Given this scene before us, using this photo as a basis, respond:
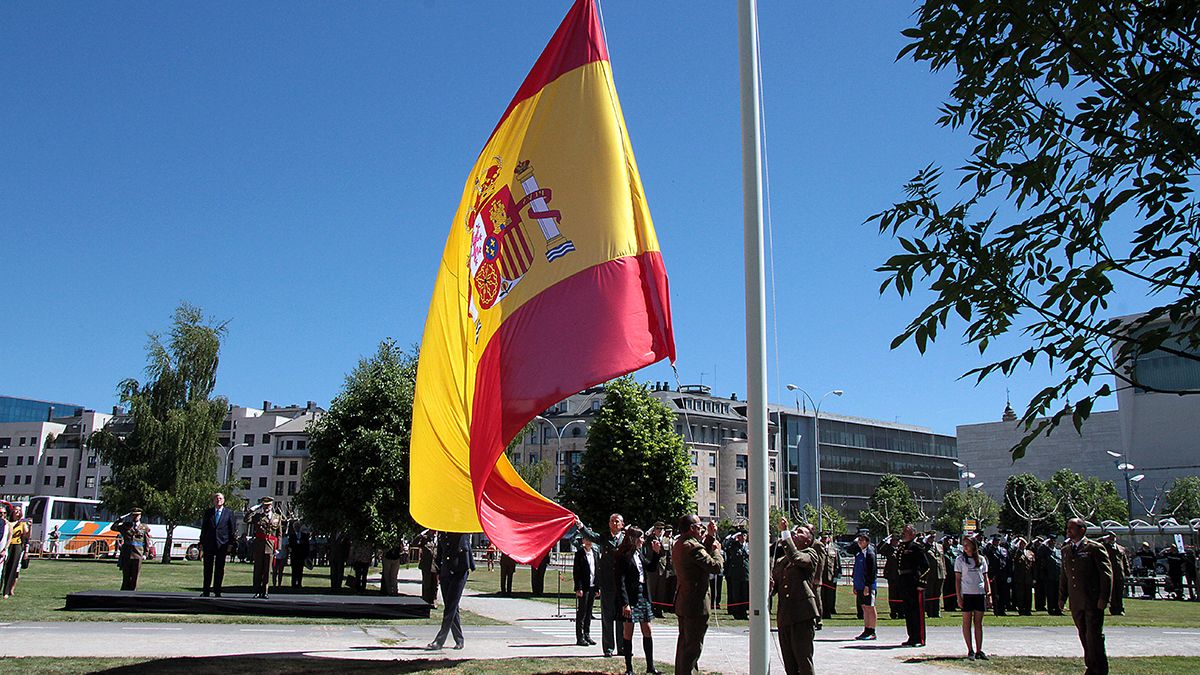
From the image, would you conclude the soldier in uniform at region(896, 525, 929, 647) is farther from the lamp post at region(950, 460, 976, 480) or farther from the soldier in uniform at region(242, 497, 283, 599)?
the lamp post at region(950, 460, 976, 480)

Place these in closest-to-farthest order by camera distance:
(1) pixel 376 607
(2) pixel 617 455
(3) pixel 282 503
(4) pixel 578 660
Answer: (4) pixel 578 660, (1) pixel 376 607, (2) pixel 617 455, (3) pixel 282 503

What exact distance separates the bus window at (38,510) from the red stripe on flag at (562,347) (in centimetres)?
5772

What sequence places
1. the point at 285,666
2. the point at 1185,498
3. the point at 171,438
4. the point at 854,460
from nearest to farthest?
the point at 285,666 → the point at 171,438 → the point at 1185,498 → the point at 854,460

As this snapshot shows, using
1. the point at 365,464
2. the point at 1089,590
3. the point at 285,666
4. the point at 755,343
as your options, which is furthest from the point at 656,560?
the point at 365,464

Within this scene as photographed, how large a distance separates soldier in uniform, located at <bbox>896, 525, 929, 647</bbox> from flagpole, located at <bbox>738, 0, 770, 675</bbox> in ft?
34.0

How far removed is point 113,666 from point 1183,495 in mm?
93481

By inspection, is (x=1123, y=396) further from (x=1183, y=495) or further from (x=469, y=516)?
(x=469, y=516)

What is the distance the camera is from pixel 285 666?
11.2 meters

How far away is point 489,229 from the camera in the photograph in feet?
37.7

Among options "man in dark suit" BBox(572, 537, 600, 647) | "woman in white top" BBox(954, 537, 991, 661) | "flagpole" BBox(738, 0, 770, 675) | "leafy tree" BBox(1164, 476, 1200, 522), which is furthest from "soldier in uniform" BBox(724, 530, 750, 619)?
"leafy tree" BBox(1164, 476, 1200, 522)

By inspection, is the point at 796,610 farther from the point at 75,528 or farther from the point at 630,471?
the point at 75,528

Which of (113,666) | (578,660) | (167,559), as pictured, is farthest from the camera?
(167,559)

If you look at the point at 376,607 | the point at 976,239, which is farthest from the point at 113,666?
the point at 976,239

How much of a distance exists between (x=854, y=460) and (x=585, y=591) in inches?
5275
